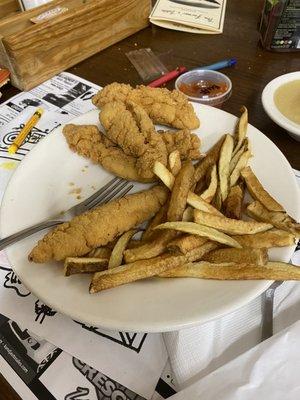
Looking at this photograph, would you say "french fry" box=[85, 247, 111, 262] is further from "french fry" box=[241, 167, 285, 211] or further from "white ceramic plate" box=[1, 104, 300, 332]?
"french fry" box=[241, 167, 285, 211]

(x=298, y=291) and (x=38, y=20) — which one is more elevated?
(x=38, y=20)

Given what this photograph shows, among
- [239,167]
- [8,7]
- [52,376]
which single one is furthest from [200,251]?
[8,7]

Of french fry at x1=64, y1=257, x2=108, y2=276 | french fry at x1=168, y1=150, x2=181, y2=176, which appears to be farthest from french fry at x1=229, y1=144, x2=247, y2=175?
french fry at x1=64, y1=257, x2=108, y2=276

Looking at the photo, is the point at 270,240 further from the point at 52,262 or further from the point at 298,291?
the point at 52,262

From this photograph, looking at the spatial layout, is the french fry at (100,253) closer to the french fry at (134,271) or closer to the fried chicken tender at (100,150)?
the french fry at (134,271)

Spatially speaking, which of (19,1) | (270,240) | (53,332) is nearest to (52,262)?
(53,332)

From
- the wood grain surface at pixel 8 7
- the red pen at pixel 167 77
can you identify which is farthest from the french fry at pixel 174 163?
the wood grain surface at pixel 8 7
